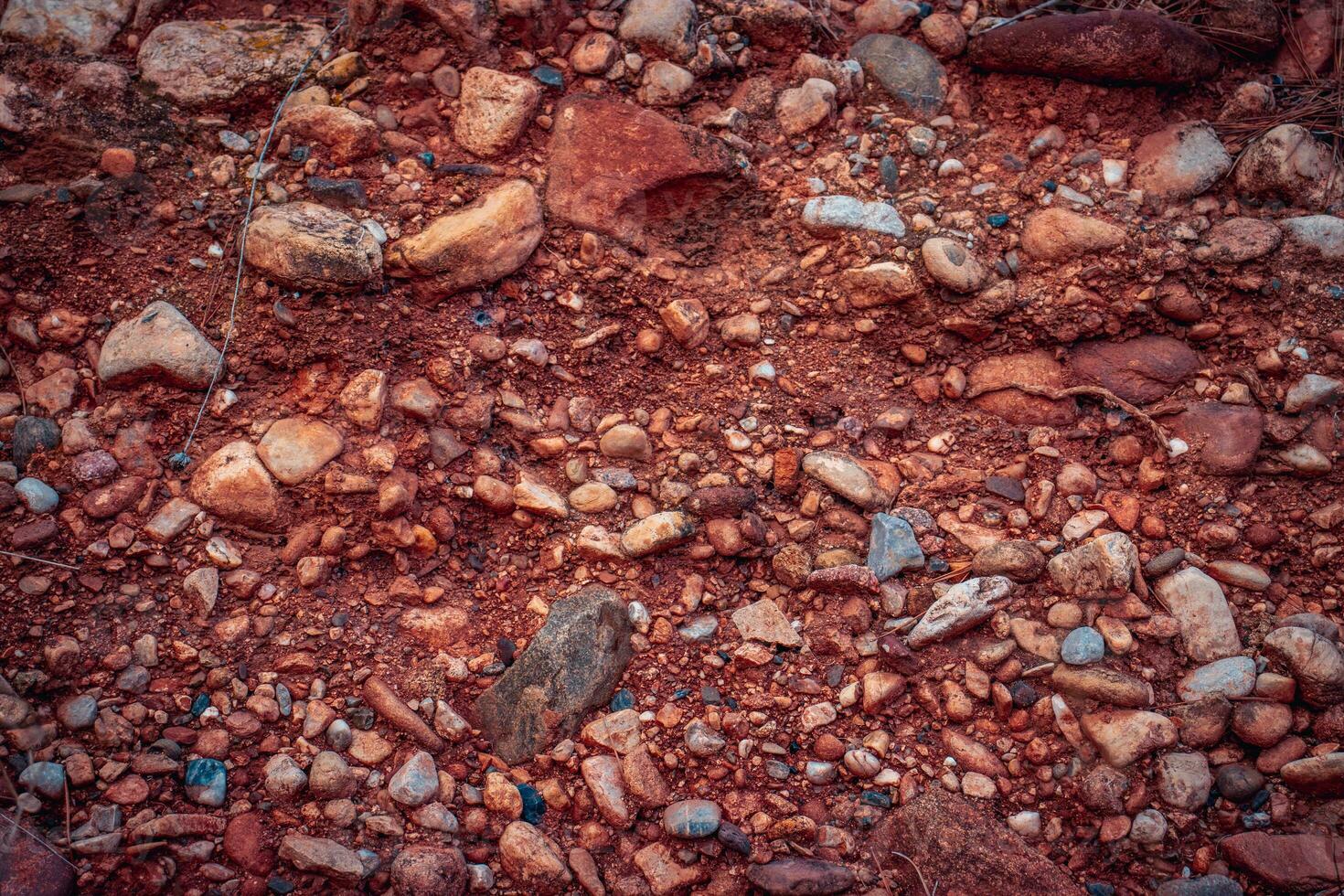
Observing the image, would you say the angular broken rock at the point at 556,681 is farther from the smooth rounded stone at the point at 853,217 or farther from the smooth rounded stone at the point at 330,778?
the smooth rounded stone at the point at 853,217

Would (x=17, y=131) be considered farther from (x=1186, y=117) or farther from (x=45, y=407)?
(x=1186, y=117)

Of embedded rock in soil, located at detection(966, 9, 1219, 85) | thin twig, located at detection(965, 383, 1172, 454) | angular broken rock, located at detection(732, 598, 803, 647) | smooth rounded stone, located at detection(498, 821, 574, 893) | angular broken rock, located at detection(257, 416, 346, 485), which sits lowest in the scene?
smooth rounded stone, located at detection(498, 821, 574, 893)

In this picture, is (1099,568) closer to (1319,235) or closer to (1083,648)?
(1083,648)

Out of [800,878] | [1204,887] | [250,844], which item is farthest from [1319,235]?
[250,844]

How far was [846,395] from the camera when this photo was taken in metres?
2.56

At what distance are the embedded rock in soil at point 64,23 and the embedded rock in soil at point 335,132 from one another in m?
0.69

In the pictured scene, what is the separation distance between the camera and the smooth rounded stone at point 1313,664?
209 centimetres

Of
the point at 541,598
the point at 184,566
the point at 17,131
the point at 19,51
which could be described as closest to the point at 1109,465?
the point at 541,598

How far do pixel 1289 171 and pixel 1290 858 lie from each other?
6.20ft

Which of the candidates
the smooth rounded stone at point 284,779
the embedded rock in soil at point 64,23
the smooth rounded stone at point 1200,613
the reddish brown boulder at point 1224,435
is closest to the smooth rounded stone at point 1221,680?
the smooth rounded stone at point 1200,613

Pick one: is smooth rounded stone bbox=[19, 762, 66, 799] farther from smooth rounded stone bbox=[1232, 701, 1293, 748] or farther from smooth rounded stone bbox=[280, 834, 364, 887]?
smooth rounded stone bbox=[1232, 701, 1293, 748]

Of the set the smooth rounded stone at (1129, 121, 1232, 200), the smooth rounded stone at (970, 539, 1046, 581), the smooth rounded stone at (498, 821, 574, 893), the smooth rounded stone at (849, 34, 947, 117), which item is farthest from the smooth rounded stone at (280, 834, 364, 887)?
the smooth rounded stone at (1129, 121, 1232, 200)

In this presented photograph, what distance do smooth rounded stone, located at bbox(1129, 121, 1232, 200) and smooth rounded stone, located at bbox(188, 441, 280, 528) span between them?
2.65 m

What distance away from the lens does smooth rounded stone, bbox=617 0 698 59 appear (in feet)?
8.94
